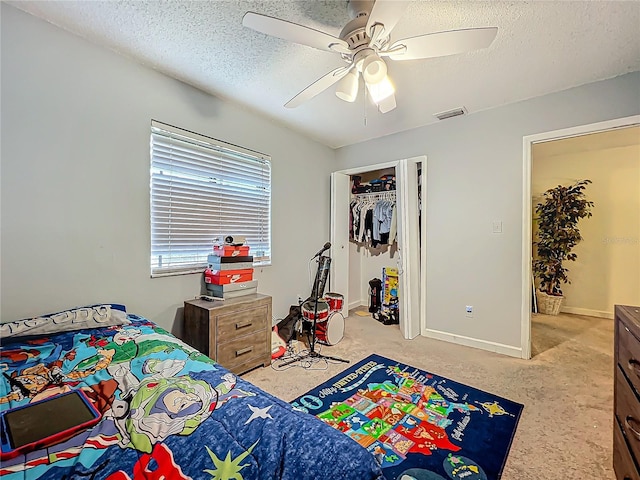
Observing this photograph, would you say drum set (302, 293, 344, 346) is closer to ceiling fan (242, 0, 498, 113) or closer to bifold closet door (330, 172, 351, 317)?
bifold closet door (330, 172, 351, 317)

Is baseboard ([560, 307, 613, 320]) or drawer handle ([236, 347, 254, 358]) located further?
baseboard ([560, 307, 613, 320])

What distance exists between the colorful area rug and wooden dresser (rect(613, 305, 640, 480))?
483 millimetres

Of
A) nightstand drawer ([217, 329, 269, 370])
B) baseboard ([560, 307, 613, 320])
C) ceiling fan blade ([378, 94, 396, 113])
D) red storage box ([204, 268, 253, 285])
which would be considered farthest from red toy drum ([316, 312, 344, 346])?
baseboard ([560, 307, 613, 320])

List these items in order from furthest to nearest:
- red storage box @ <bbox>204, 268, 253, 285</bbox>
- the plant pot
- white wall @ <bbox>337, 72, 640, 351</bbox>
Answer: the plant pot, white wall @ <bbox>337, 72, 640, 351</bbox>, red storage box @ <bbox>204, 268, 253, 285</bbox>

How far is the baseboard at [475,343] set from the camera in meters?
2.80

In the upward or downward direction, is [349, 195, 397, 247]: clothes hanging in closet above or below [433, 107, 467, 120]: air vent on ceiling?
below

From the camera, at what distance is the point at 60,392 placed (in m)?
1.01

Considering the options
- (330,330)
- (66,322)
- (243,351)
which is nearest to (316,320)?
(330,330)

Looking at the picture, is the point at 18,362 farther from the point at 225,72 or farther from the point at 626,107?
the point at 626,107

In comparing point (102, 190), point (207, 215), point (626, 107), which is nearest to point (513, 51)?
point (626, 107)

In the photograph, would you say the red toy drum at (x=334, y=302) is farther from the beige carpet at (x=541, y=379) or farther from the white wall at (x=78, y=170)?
the white wall at (x=78, y=170)

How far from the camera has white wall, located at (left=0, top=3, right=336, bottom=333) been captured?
167cm

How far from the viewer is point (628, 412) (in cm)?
121

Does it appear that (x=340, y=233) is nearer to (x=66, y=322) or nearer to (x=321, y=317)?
(x=321, y=317)
